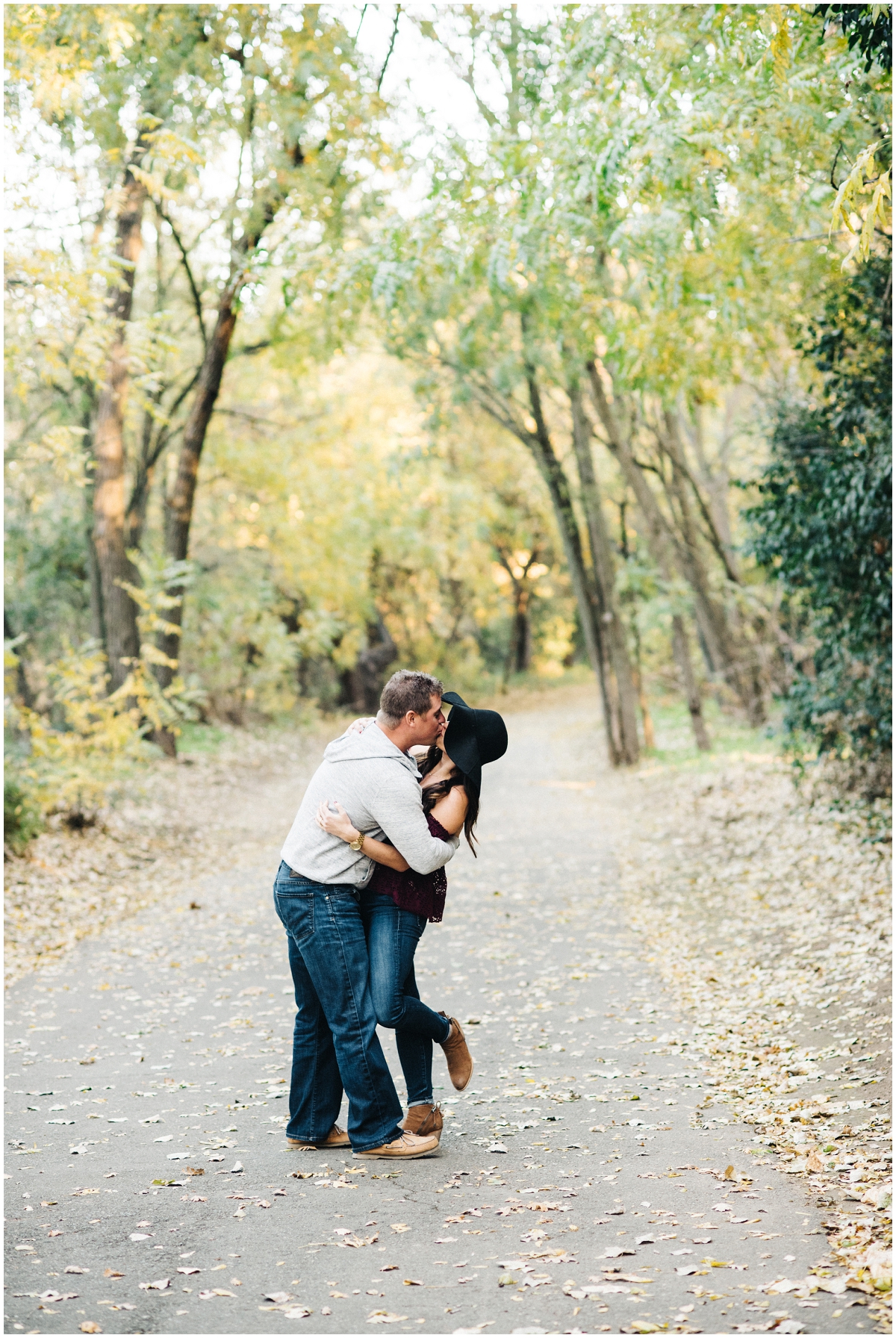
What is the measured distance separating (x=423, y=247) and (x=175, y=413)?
14126 mm

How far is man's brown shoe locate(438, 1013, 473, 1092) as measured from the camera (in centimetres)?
518

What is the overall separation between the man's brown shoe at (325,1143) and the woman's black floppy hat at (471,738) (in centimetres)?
168

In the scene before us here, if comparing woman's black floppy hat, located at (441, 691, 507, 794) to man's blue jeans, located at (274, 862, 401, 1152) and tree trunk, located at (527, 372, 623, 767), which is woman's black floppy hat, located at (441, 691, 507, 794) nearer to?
man's blue jeans, located at (274, 862, 401, 1152)

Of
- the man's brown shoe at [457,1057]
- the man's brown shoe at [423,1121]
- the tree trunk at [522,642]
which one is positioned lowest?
the man's brown shoe at [423,1121]

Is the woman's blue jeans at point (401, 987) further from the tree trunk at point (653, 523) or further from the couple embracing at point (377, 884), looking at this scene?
the tree trunk at point (653, 523)

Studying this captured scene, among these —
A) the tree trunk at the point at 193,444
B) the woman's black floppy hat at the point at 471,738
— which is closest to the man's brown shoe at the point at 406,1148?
the woman's black floppy hat at the point at 471,738

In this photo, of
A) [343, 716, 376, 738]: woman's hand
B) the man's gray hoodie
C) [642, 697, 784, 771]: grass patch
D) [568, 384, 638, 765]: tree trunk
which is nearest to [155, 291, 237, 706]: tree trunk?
[568, 384, 638, 765]: tree trunk

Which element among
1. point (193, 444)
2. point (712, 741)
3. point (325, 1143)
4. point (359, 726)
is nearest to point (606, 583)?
point (712, 741)

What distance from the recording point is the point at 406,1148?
4945 millimetres

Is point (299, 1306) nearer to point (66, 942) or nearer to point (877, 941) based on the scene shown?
point (877, 941)

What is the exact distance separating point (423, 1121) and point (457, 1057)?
0.31 metres

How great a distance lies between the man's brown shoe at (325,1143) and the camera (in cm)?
511

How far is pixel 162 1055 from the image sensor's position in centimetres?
→ 665

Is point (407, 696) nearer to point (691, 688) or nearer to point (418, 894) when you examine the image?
point (418, 894)
